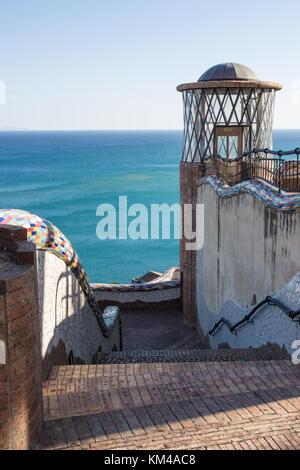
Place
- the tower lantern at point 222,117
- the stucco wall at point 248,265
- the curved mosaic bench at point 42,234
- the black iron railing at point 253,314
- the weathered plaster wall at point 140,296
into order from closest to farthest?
the black iron railing at point 253,314
the curved mosaic bench at point 42,234
the stucco wall at point 248,265
the tower lantern at point 222,117
the weathered plaster wall at point 140,296

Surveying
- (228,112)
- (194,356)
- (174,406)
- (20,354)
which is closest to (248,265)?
(194,356)

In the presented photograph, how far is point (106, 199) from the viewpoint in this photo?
79.3 metres

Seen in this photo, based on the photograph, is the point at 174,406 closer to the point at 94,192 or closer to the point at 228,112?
the point at 228,112

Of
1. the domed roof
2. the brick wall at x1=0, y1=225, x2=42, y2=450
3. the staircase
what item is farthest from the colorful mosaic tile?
the domed roof

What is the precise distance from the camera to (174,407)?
468cm

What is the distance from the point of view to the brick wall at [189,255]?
13.6 m

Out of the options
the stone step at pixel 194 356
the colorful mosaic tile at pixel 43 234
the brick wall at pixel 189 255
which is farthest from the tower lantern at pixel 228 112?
the colorful mosaic tile at pixel 43 234

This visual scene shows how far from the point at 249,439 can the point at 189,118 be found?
11.3 metres

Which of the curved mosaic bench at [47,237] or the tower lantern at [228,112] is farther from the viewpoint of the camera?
the tower lantern at [228,112]

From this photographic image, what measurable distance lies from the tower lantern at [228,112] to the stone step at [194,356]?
6.77m

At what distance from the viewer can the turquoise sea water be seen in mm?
48344

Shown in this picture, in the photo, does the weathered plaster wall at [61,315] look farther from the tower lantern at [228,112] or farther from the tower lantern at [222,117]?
the tower lantern at [228,112]

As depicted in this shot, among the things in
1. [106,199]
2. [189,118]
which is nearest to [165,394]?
[189,118]

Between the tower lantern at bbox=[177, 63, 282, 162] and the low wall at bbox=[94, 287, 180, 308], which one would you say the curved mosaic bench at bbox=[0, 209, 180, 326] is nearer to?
the tower lantern at bbox=[177, 63, 282, 162]
